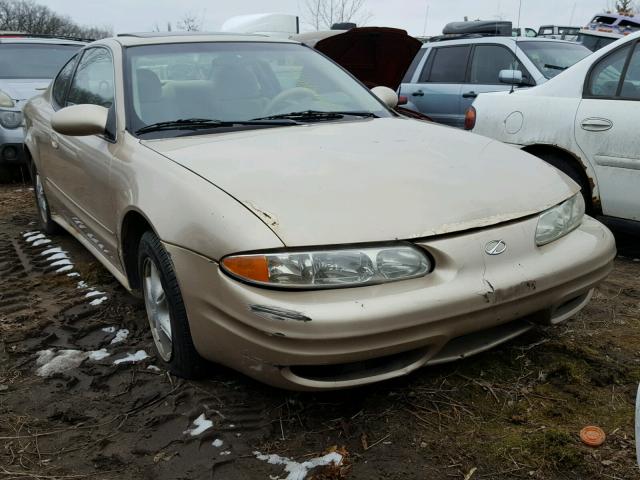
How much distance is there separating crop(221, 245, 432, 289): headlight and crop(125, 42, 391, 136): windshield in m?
1.26

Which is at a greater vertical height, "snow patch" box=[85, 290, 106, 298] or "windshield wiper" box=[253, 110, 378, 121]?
"windshield wiper" box=[253, 110, 378, 121]

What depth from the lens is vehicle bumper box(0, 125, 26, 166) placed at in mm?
6801

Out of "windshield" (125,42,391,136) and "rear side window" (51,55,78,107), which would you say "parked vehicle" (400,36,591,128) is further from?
"rear side window" (51,55,78,107)

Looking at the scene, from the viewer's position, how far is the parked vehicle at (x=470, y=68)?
7.14 metres

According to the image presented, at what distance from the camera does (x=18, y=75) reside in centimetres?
770

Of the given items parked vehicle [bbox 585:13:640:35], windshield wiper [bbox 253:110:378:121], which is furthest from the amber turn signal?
parked vehicle [bbox 585:13:640:35]

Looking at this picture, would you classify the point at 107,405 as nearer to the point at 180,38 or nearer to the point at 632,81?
the point at 180,38

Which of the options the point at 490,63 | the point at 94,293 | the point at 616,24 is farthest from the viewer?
the point at 616,24

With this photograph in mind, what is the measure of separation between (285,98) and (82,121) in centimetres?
106

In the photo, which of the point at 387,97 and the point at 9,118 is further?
the point at 9,118

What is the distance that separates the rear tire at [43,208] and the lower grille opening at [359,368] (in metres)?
3.30

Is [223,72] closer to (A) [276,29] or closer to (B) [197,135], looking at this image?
(B) [197,135]

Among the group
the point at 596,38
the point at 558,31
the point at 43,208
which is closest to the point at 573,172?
the point at 43,208

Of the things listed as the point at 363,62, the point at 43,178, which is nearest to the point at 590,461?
the point at 43,178
